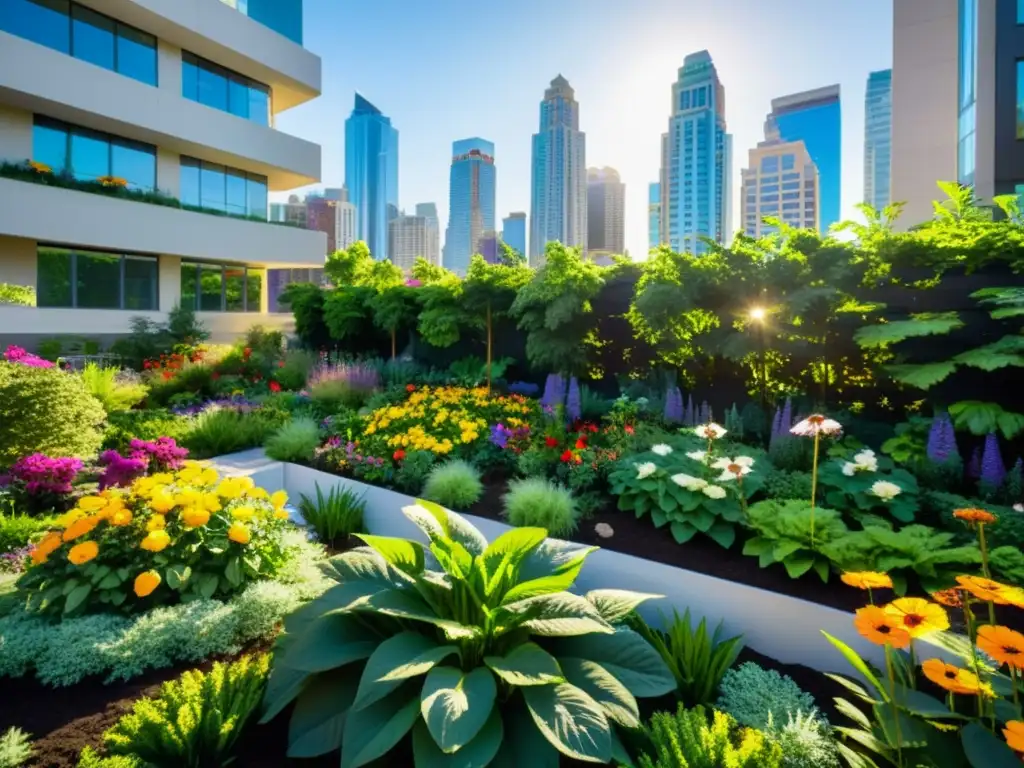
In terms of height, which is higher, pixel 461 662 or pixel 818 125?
pixel 818 125

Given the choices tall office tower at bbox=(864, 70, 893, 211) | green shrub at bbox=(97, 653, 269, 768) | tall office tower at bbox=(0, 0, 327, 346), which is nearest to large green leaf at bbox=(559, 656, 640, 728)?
green shrub at bbox=(97, 653, 269, 768)

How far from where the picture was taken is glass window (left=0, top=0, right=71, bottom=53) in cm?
1342

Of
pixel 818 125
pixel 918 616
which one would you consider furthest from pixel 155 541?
pixel 818 125

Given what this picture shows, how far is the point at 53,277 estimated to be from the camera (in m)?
14.8

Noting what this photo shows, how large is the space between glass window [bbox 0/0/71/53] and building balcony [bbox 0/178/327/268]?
12.0ft

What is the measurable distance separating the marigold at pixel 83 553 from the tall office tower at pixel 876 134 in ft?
307

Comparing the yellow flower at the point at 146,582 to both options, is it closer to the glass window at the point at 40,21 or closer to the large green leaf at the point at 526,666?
the large green leaf at the point at 526,666

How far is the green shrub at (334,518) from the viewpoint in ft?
14.4

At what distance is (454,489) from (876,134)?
97014mm

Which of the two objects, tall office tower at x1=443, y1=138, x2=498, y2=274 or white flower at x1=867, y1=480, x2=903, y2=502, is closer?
white flower at x1=867, y1=480, x2=903, y2=502

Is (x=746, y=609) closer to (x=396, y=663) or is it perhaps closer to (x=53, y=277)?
(x=396, y=663)

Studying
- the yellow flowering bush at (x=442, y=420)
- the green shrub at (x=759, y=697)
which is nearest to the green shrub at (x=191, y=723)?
the green shrub at (x=759, y=697)

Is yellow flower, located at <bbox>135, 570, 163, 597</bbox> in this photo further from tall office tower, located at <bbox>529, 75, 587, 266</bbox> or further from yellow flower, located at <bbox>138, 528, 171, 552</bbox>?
tall office tower, located at <bbox>529, 75, 587, 266</bbox>

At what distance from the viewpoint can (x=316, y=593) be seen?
119 inches
